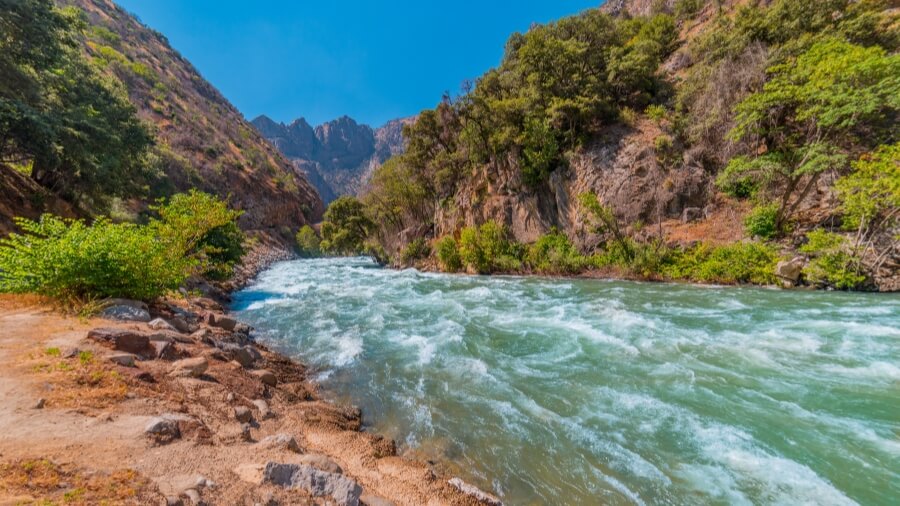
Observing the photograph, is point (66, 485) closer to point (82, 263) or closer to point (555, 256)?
point (82, 263)

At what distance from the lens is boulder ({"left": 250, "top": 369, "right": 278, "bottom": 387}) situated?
617cm

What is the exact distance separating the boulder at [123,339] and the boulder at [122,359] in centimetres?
49

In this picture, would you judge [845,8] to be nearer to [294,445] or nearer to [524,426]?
[524,426]

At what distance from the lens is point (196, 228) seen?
12.5 meters

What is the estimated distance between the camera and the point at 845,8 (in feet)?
66.4

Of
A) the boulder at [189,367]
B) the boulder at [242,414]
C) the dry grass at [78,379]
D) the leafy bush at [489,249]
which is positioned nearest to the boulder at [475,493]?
the boulder at [242,414]

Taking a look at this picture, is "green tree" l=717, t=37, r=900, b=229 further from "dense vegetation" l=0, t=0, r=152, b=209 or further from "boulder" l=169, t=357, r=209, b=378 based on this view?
"dense vegetation" l=0, t=0, r=152, b=209

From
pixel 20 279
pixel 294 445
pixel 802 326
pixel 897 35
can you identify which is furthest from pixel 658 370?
pixel 897 35

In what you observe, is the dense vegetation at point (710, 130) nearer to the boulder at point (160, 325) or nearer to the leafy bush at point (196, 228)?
the leafy bush at point (196, 228)

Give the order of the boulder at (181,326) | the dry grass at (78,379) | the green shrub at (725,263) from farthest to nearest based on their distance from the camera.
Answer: the green shrub at (725,263) → the boulder at (181,326) → the dry grass at (78,379)

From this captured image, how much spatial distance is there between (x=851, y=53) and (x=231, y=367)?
82.0 ft

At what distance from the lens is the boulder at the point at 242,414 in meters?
4.28

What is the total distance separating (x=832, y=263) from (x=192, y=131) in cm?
8908

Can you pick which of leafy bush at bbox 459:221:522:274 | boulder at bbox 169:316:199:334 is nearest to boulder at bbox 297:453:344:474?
boulder at bbox 169:316:199:334
